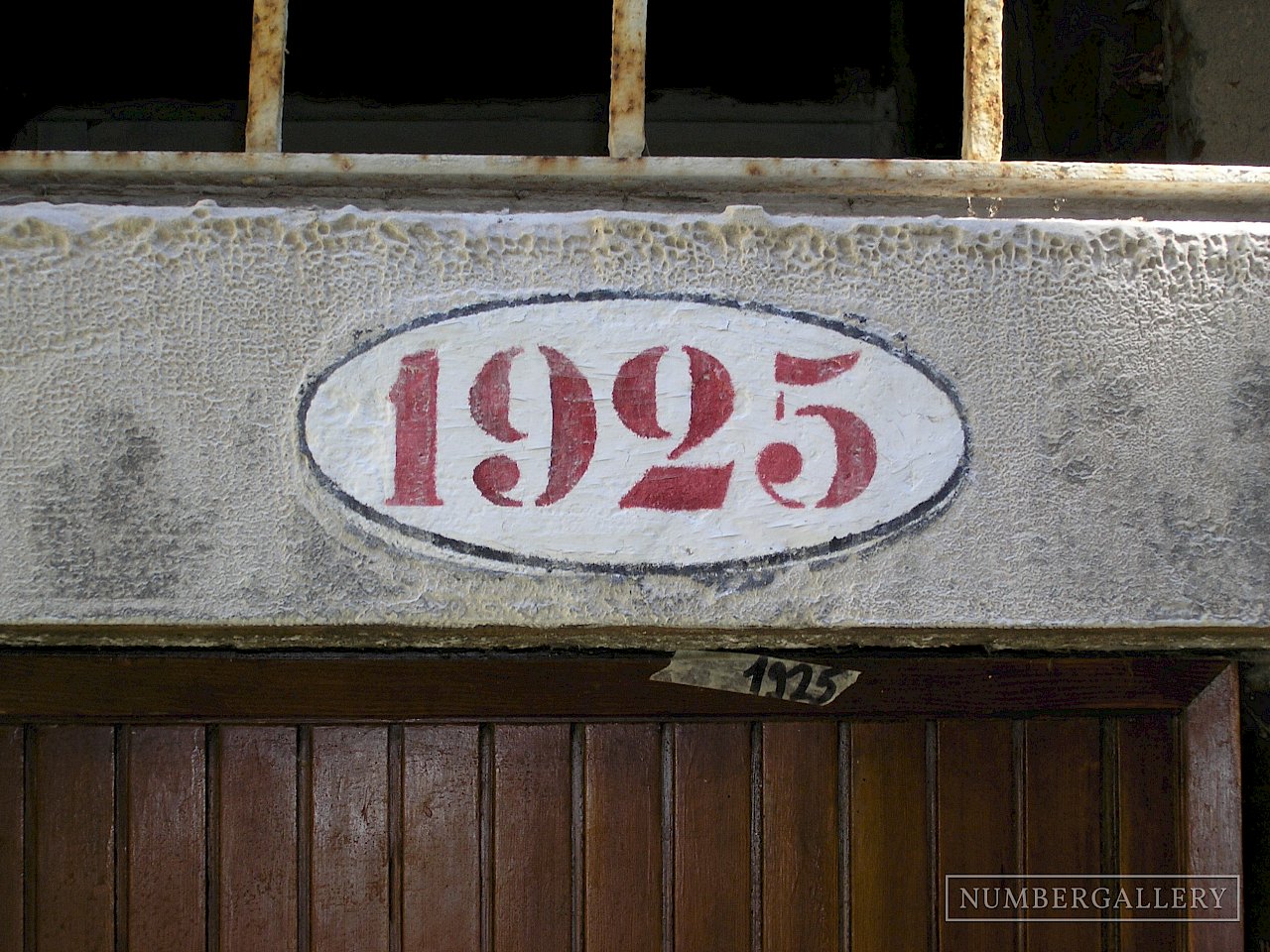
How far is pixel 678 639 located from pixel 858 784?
19.5 inches

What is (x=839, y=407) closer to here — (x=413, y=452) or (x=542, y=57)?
(x=413, y=452)

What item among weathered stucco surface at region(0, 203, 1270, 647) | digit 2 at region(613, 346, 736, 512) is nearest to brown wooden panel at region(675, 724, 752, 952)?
weathered stucco surface at region(0, 203, 1270, 647)

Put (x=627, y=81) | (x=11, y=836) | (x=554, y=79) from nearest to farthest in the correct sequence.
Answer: (x=627, y=81) → (x=11, y=836) → (x=554, y=79)

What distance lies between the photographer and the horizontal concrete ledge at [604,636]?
138 centimetres

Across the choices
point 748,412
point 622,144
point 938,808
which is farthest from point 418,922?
point 622,144

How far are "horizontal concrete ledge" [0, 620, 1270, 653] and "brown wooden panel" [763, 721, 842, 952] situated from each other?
0.77 ft

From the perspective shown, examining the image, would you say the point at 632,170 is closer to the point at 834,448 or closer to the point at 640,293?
the point at 640,293

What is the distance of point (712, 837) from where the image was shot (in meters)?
1.75

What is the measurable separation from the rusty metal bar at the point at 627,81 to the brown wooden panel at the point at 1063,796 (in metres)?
1.18

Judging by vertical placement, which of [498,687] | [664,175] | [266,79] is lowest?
[498,687]

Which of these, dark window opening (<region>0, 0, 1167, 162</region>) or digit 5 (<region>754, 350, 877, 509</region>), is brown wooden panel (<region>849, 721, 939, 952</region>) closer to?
digit 5 (<region>754, 350, 877, 509</region>)

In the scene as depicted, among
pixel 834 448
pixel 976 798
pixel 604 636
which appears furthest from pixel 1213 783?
pixel 604 636

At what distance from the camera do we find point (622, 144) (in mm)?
1427

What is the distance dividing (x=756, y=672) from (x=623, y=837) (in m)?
0.37
